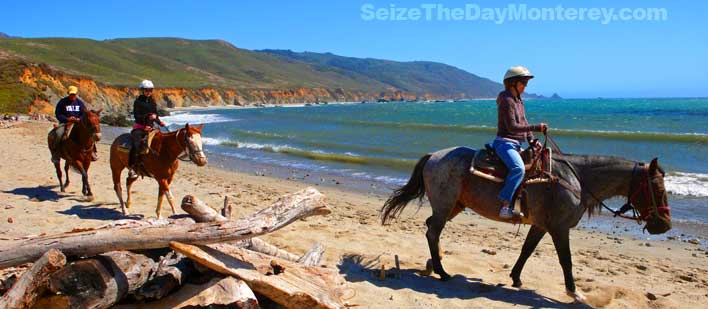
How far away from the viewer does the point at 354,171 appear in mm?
19172

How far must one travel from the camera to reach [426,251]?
8.51 meters

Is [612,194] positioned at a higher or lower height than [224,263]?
higher

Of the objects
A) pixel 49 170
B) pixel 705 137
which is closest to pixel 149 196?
pixel 49 170

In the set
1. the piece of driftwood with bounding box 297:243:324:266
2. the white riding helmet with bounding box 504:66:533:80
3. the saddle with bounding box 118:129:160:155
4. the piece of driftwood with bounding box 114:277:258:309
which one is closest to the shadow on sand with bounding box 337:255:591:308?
the piece of driftwood with bounding box 297:243:324:266

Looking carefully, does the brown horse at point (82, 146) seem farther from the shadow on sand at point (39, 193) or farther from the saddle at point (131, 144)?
the saddle at point (131, 144)

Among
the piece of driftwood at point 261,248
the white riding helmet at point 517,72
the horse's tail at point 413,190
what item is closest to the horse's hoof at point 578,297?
the horse's tail at point 413,190

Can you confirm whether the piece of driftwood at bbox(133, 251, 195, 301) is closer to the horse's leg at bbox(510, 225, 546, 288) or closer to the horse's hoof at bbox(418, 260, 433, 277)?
the horse's hoof at bbox(418, 260, 433, 277)

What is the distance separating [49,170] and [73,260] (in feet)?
37.7

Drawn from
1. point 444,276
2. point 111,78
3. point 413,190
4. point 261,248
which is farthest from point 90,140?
point 111,78

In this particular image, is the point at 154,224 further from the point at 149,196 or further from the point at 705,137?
the point at 705,137

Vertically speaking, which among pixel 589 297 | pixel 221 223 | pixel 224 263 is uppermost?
pixel 221 223

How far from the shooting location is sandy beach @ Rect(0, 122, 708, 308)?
6473 millimetres

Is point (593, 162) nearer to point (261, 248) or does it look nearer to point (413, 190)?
point (413, 190)

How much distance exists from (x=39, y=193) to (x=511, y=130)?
10.1m
